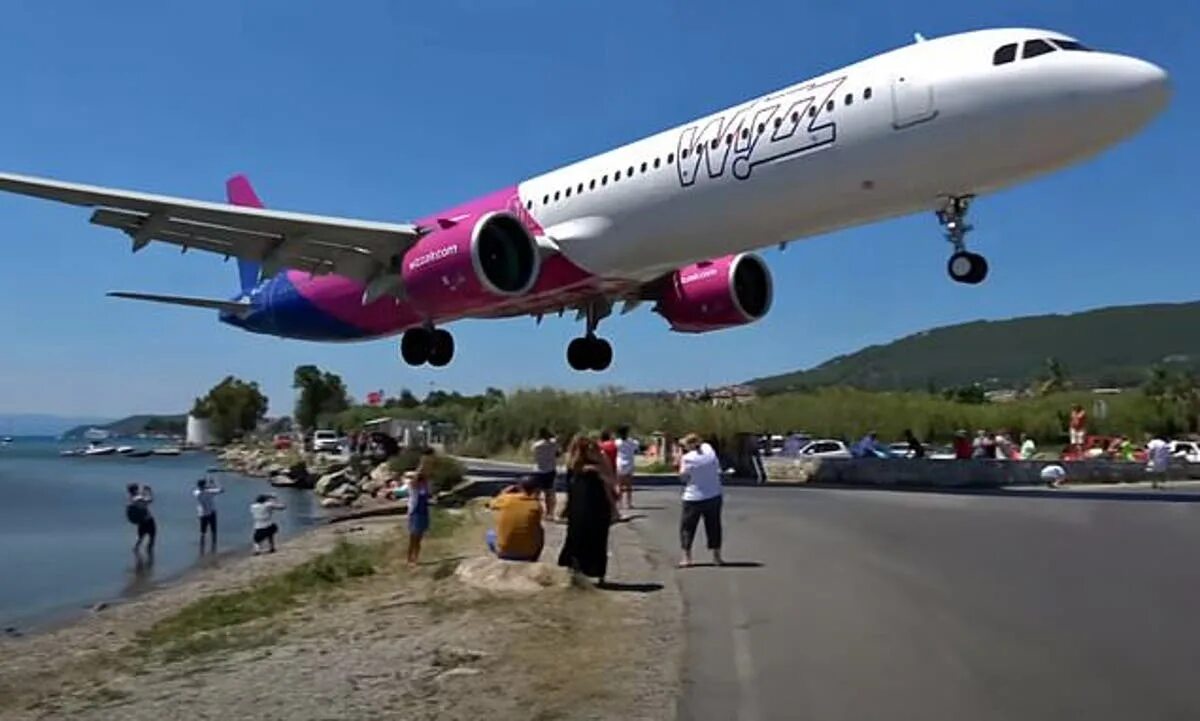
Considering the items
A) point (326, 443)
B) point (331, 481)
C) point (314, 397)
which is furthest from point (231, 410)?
point (331, 481)

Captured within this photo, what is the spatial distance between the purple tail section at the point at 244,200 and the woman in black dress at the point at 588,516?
3097 centimetres

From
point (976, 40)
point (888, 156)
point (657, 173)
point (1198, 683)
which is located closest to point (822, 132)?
point (888, 156)

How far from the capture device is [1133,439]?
6222 centimetres

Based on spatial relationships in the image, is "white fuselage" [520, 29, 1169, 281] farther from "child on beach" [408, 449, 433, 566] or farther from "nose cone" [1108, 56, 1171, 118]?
"child on beach" [408, 449, 433, 566]

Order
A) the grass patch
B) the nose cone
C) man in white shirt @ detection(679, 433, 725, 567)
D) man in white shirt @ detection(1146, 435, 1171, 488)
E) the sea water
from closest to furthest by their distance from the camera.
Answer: the grass patch, man in white shirt @ detection(679, 433, 725, 567), the nose cone, the sea water, man in white shirt @ detection(1146, 435, 1171, 488)

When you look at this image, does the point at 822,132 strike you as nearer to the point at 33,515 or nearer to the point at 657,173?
the point at 657,173

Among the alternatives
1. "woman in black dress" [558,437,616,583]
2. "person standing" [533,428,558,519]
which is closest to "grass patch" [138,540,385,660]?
"person standing" [533,428,558,519]

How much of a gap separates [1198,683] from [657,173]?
19508 millimetres

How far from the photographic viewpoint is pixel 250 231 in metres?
30.0

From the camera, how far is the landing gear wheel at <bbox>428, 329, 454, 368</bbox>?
33562 mm

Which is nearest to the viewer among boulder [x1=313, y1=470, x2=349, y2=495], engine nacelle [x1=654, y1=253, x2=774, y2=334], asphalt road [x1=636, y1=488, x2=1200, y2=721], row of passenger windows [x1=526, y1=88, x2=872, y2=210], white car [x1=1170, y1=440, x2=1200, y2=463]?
asphalt road [x1=636, y1=488, x2=1200, y2=721]

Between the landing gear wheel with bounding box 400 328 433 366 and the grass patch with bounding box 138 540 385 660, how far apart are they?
12469mm

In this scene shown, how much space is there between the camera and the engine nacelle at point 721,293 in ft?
105

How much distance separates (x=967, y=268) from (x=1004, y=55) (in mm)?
3465
